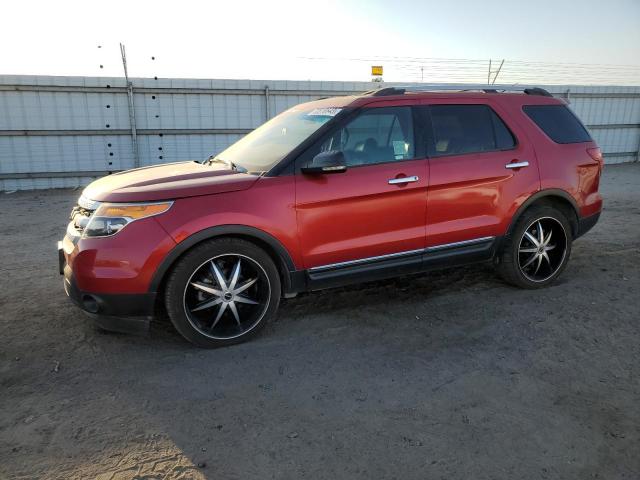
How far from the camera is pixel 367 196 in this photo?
377 centimetres

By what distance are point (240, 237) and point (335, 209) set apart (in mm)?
735

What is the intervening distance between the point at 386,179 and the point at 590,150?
7.62ft

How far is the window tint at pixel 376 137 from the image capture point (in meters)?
3.84

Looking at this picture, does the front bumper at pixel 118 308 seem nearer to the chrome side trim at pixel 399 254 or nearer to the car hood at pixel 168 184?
the car hood at pixel 168 184

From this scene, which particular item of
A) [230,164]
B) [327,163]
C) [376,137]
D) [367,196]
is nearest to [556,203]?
[376,137]

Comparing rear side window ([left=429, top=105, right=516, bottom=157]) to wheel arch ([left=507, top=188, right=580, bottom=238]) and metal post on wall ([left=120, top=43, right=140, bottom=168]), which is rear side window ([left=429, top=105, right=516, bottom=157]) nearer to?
wheel arch ([left=507, top=188, right=580, bottom=238])

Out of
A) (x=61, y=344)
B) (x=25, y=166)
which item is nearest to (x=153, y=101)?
(x=25, y=166)

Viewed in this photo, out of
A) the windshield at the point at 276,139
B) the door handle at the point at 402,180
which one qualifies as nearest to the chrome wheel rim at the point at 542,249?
the door handle at the point at 402,180

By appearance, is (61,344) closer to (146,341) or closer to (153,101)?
(146,341)

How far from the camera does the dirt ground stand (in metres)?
2.43

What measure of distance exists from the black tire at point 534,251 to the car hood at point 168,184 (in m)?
2.45

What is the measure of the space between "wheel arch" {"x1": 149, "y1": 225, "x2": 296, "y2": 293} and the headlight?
285 mm

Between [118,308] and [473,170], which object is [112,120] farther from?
[473,170]

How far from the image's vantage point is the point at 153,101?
40.3 ft
